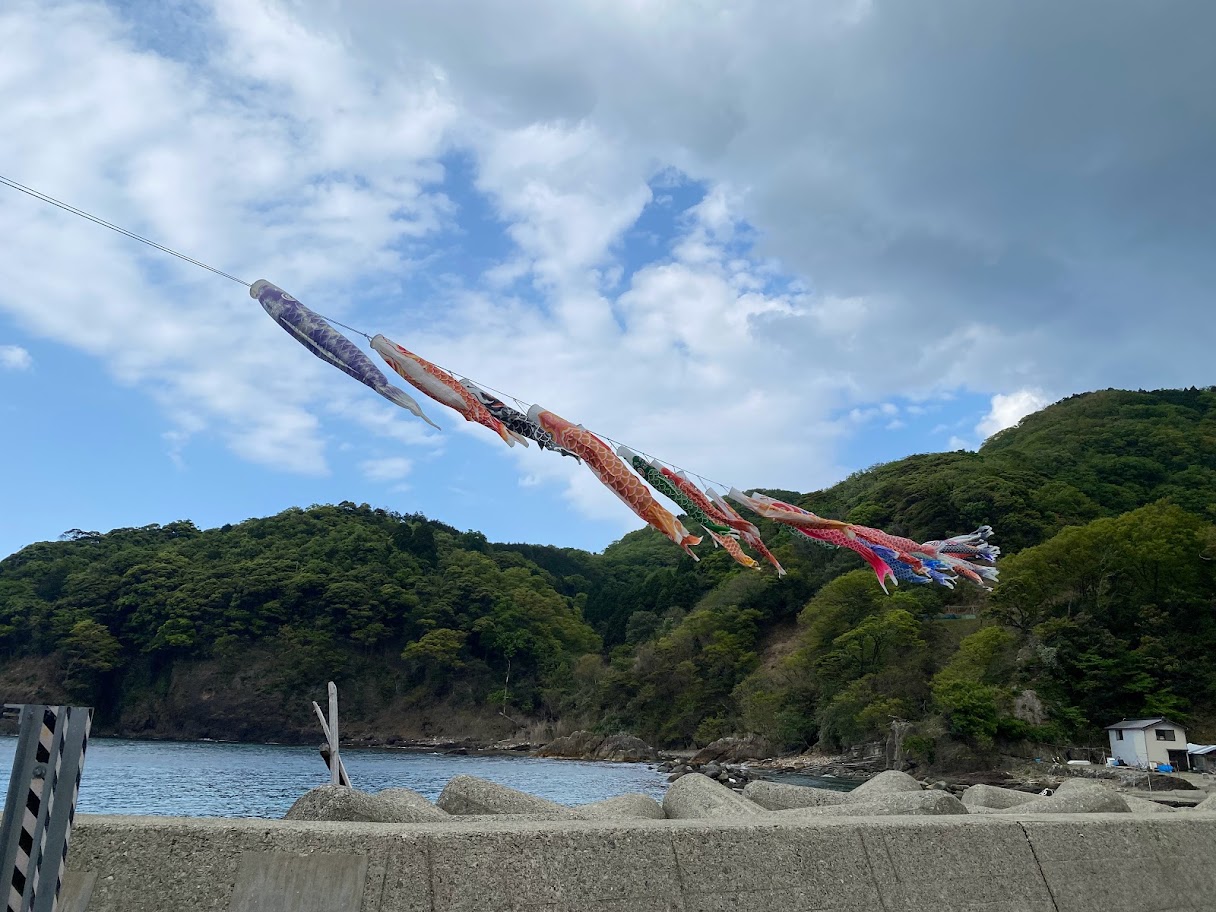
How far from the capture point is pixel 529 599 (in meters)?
114

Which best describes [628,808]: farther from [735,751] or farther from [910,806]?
[735,751]

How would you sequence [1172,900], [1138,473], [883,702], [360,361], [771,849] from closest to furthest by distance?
[771,849] < [1172,900] < [360,361] < [883,702] < [1138,473]

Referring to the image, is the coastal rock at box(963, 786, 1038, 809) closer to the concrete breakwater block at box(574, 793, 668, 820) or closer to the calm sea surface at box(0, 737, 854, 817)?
the concrete breakwater block at box(574, 793, 668, 820)

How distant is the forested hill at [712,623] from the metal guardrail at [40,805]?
2108 inches

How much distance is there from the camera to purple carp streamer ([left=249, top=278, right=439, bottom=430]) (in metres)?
7.81

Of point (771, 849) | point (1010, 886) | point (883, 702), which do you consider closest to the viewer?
point (771, 849)

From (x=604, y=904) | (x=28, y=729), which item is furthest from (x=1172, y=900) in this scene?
(x=28, y=729)

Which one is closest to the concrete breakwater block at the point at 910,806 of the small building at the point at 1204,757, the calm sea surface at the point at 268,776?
the calm sea surface at the point at 268,776

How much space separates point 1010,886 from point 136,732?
360 feet

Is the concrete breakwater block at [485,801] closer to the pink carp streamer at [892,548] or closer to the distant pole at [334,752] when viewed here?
the distant pole at [334,752]

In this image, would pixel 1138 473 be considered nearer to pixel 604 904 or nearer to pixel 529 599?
pixel 529 599

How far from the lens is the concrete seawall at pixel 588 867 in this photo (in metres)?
4.34

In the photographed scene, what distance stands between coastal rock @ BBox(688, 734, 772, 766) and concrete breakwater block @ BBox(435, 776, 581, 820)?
2502 inches

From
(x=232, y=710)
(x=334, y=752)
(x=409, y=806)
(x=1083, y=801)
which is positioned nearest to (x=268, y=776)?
(x=334, y=752)
